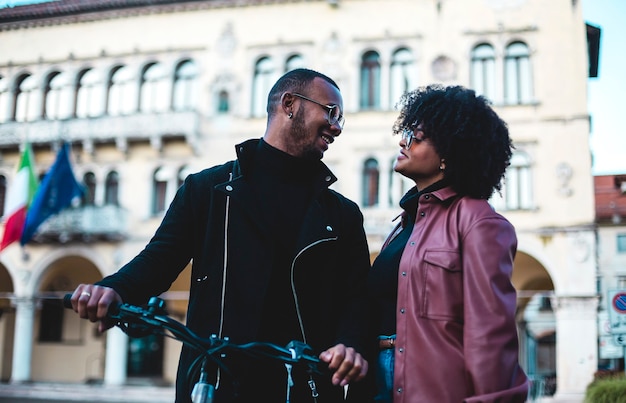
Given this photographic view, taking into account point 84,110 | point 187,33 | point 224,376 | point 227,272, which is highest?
point 187,33

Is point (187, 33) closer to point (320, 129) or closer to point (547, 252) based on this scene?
point (547, 252)

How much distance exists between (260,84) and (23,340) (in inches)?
425

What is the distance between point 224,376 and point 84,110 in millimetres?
23190

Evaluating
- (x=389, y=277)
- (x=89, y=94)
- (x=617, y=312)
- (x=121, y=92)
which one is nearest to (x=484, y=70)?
(x=121, y=92)

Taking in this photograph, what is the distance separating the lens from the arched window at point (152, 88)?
2369 cm

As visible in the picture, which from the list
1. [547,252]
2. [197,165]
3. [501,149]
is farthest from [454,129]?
[197,165]

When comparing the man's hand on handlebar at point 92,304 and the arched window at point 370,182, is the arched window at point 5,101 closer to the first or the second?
the arched window at point 370,182

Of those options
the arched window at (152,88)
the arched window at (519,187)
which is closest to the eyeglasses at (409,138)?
the arched window at (519,187)

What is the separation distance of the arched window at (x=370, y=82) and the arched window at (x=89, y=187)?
29.3 feet

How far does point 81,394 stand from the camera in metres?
20.8

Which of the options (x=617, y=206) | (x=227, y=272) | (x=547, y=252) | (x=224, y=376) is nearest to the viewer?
(x=224, y=376)

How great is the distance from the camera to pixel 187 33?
A: 2358 cm

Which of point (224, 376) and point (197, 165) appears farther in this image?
point (197, 165)

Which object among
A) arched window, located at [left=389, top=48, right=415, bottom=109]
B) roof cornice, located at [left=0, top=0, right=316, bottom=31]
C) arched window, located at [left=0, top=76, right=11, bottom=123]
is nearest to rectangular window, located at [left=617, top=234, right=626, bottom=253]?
arched window, located at [left=389, top=48, right=415, bottom=109]
